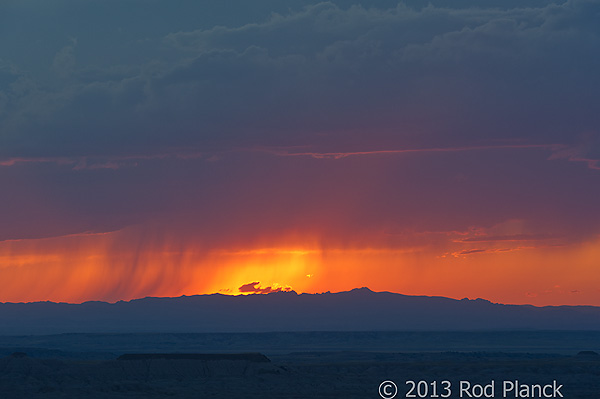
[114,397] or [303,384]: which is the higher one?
[303,384]

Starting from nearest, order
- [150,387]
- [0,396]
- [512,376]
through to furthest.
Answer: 1. [0,396]
2. [150,387]
3. [512,376]

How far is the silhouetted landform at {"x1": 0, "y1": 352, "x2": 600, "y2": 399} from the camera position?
400ft

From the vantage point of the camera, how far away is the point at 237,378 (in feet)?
457

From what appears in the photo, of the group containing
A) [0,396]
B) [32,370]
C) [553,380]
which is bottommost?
[0,396]

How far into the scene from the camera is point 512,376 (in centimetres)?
14812

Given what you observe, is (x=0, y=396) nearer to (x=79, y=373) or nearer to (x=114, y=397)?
(x=114, y=397)

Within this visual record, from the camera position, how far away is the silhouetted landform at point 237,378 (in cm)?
12200

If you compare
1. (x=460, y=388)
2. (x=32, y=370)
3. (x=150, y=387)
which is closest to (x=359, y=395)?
(x=460, y=388)

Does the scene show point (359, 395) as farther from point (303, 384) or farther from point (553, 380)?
point (553, 380)

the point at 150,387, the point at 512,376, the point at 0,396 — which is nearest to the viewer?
the point at 0,396

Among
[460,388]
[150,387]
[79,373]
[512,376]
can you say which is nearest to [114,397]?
[150,387]

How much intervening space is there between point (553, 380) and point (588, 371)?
1378 cm

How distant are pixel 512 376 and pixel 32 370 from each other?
66.5m

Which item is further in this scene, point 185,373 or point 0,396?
point 185,373
